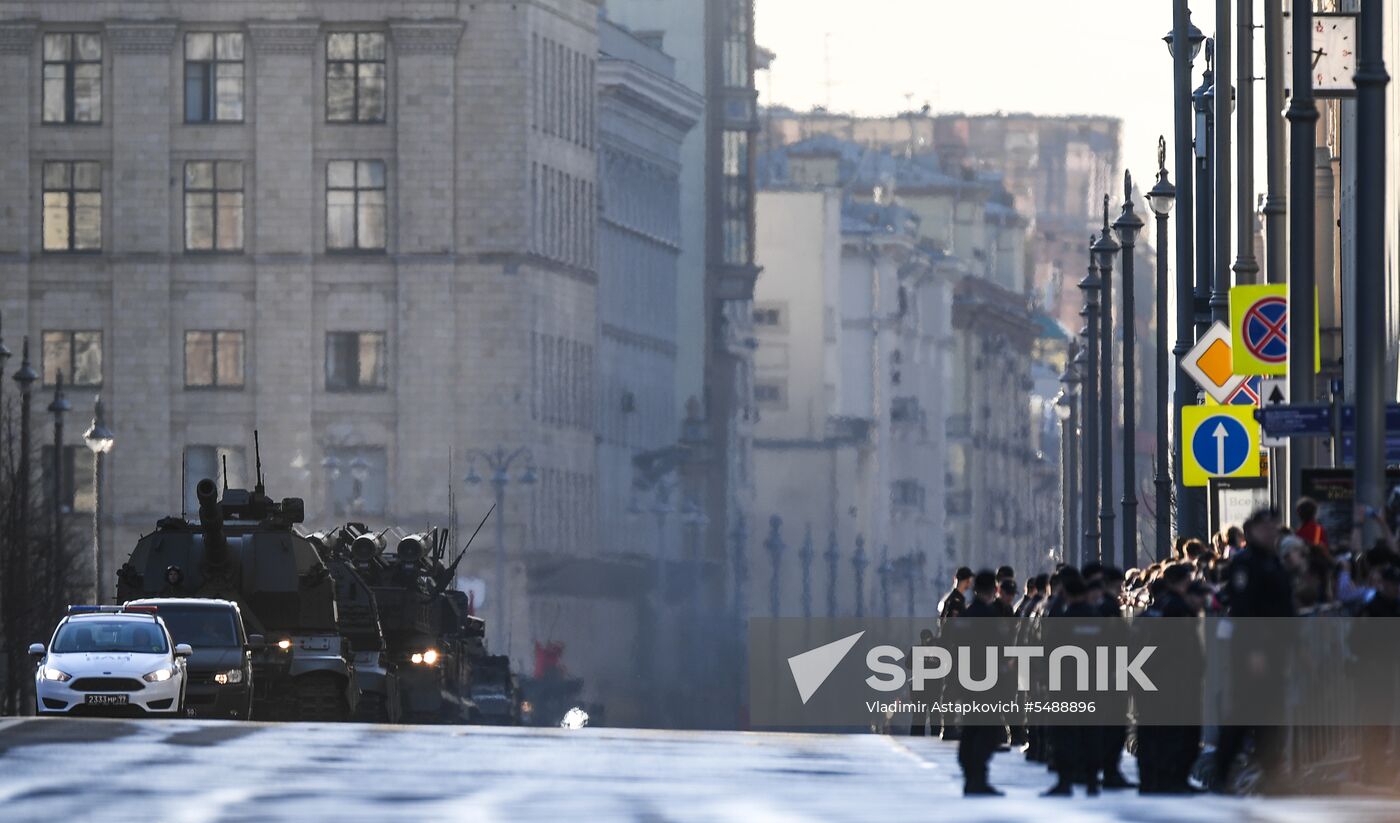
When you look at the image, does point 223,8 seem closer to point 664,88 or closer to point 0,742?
point 664,88

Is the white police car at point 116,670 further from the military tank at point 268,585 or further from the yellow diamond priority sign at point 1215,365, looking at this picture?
the yellow diamond priority sign at point 1215,365

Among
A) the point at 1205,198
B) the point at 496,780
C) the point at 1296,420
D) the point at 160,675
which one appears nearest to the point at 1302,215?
the point at 1296,420

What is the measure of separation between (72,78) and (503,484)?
18.3 meters

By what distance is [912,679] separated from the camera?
143 feet

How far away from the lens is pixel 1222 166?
45.4m

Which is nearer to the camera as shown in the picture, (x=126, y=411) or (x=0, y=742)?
(x=0, y=742)

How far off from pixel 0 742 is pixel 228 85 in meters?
86.4

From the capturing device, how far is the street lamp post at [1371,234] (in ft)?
102

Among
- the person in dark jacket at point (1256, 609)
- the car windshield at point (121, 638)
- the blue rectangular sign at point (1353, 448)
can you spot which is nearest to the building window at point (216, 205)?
the car windshield at point (121, 638)

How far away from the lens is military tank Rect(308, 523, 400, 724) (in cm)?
5528

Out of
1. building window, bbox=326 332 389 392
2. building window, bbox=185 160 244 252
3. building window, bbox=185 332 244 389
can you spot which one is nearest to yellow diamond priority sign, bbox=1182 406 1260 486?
building window, bbox=326 332 389 392

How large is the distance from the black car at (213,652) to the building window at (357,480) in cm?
6848

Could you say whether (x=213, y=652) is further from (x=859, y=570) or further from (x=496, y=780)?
(x=859, y=570)

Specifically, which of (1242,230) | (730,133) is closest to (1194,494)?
(1242,230)
